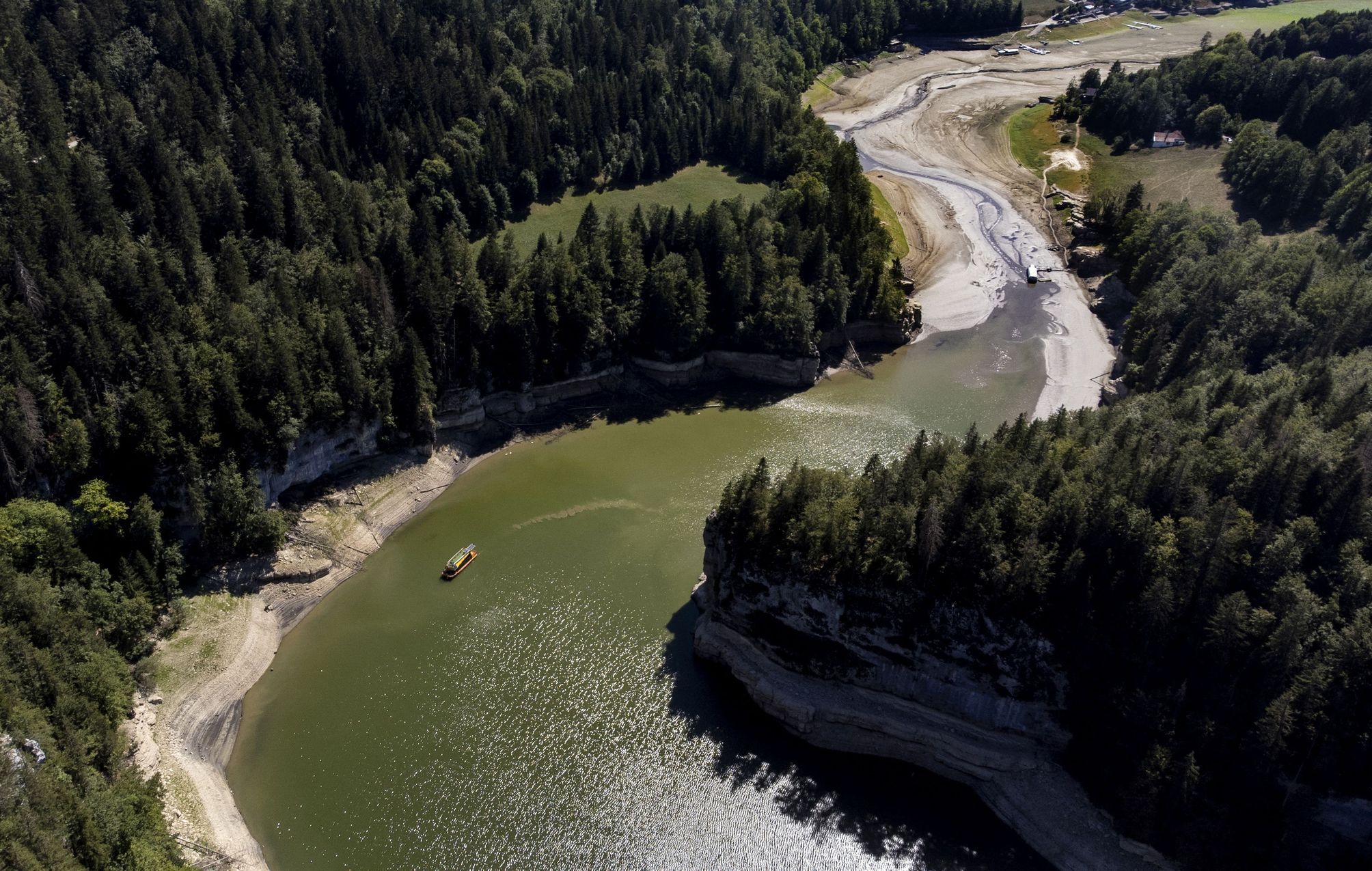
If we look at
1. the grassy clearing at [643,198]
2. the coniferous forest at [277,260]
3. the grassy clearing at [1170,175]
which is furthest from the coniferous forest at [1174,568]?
the grassy clearing at [1170,175]

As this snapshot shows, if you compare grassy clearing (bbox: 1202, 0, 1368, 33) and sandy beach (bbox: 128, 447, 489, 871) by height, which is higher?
grassy clearing (bbox: 1202, 0, 1368, 33)

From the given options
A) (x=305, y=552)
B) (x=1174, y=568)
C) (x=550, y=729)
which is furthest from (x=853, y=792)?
(x=305, y=552)

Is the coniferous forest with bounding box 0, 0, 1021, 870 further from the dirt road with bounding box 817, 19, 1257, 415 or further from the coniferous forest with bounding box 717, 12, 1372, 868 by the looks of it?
the coniferous forest with bounding box 717, 12, 1372, 868

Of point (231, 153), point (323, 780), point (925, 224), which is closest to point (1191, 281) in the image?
point (925, 224)

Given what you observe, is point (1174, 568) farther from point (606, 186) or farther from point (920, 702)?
point (606, 186)

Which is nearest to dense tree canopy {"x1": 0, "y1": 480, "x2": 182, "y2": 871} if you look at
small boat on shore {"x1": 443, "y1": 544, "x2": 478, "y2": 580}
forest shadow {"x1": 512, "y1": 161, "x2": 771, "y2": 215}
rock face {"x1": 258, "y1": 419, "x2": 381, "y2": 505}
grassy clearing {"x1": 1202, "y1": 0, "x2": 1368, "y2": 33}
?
rock face {"x1": 258, "y1": 419, "x2": 381, "y2": 505}
